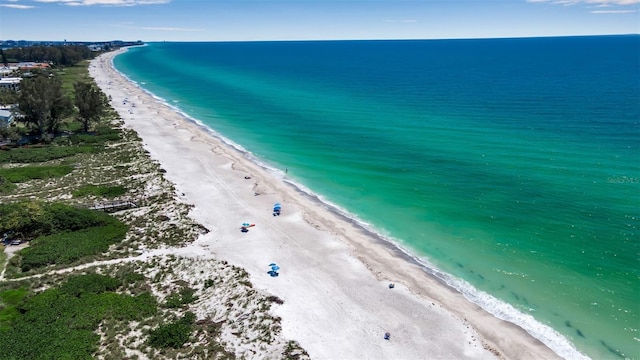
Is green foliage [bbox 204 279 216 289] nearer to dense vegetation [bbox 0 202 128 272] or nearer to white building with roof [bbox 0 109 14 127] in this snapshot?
dense vegetation [bbox 0 202 128 272]

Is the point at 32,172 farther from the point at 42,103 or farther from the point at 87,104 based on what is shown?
the point at 87,104

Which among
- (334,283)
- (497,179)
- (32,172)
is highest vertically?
(497,179)

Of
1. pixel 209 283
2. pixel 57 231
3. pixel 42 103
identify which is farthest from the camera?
pixel 42 103

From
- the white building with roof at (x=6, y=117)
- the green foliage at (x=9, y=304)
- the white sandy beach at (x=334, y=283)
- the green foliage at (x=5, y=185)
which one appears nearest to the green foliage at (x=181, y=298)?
the white sandy beach at (x=334, y=283)

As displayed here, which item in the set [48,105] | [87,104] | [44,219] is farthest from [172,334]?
[87,104]

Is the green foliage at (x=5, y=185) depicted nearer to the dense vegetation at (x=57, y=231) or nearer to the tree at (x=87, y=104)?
the dense vegetation at (x=57, y=231)
